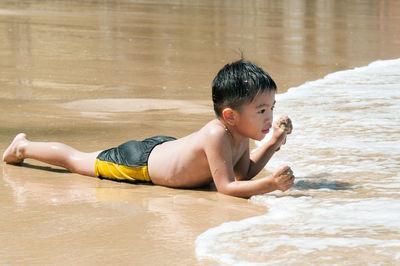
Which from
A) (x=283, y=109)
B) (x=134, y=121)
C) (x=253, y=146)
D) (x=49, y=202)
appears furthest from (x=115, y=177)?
(x=283, y=109)

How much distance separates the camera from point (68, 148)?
15.1ft

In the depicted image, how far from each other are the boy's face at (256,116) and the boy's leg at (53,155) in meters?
0.97

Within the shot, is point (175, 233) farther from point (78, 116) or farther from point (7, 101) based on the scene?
point (7, 101)

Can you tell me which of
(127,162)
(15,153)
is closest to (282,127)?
(127,162)

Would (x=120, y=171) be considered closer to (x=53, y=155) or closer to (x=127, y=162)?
(x=127, y=162)

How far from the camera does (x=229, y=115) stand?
4.00 m

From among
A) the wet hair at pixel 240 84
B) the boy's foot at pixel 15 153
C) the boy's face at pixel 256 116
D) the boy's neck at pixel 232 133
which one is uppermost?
the wet hair at pixel 240 84

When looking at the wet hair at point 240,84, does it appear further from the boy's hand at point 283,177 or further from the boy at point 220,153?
the boy's hand at point 283,177

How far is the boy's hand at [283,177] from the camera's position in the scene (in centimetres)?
368

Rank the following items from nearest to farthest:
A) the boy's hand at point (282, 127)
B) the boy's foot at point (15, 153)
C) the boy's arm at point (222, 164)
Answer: the boy's arm at point (222, 164)
the boy's hand at point (282, 127)
the boy's foot at point (15, 153)

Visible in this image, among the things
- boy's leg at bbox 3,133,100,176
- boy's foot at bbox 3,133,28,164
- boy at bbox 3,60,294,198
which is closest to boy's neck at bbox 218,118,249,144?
boy at bbox 3,60,294,198

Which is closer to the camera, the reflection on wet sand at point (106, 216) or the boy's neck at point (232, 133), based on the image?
the reflection on wet sand at point (106, 216)

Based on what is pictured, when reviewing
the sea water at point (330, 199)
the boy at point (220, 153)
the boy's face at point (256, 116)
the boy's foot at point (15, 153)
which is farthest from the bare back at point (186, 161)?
the boy's foot at point (15, 153)

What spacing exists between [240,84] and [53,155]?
129cm
